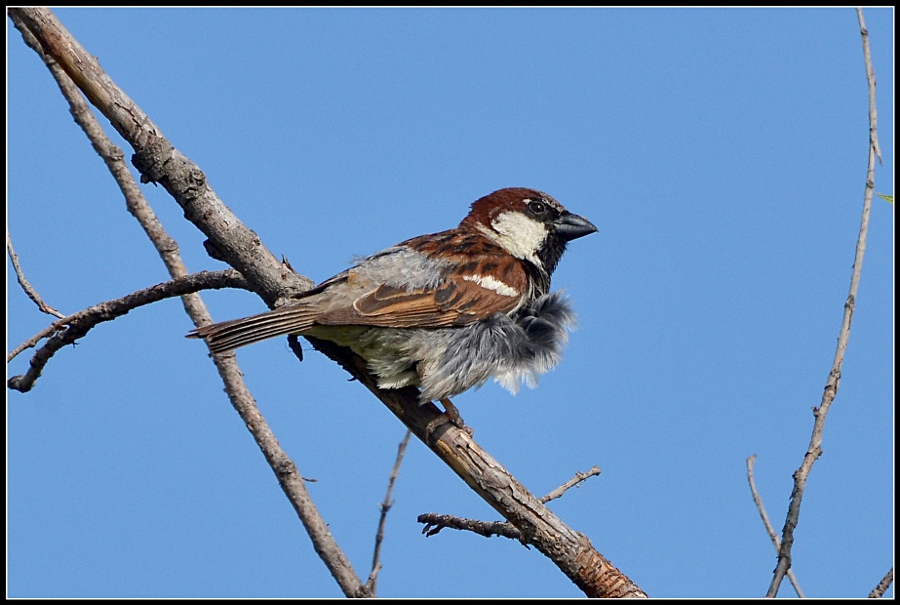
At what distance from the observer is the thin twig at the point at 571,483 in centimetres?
407

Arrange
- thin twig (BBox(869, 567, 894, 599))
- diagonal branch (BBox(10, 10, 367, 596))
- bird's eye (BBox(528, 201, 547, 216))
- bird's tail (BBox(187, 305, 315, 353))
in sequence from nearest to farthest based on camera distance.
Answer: thin twig (BBox(869, 567, 894, 599))
bird's tail (BBox(187, 305, 315, 353))
diagonal branch (BBox(10, 10, 367, 596))
bird's eye (BBox(528, 201, 547, 216))

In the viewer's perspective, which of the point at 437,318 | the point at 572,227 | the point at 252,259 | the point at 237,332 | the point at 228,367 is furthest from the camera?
the point at 572,227

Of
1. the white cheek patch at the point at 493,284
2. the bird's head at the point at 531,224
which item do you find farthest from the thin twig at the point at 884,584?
the bird's head at the point at 531,224

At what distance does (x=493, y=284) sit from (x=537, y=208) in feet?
3.26

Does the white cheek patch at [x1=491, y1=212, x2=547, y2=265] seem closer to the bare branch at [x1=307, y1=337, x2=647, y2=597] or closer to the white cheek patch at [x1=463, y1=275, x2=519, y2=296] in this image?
the white cheek patch at [x1=463, y1=275, x2=519, y2=296]

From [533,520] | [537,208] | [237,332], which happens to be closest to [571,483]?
[533,520]

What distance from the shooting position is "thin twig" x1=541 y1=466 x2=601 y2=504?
4.07 meters

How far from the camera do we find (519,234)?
19.2ft

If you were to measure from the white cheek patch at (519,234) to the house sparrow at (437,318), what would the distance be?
6 cm

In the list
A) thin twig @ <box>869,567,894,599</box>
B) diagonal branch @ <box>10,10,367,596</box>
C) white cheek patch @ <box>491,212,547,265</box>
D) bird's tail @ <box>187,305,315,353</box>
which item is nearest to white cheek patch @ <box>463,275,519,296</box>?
white cheek patch @ <box>491,212,547,265</box>

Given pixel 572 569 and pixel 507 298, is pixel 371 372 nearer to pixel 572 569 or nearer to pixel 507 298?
pixel 507 298

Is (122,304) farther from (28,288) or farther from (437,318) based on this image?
(437,318)

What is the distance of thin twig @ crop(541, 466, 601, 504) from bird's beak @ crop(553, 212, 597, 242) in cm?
203

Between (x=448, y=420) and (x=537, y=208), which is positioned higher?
(x=537, y=208)
